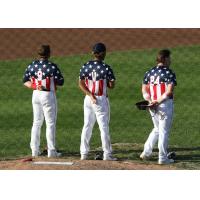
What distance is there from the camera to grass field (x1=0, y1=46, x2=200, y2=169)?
49.3ft

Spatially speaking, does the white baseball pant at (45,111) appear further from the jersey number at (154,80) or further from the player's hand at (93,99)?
the jersey number at (154,80)

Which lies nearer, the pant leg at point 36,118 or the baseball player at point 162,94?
the baseball player at point 162,94

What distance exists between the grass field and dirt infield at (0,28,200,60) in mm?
828

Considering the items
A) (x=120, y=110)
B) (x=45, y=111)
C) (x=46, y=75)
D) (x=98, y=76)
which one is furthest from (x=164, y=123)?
(x=120, y=110)

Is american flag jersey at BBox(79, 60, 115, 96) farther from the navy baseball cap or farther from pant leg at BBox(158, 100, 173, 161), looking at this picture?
pant leg at BBox(158, 100, 173, 161)

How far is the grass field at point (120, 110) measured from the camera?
15.0 meters

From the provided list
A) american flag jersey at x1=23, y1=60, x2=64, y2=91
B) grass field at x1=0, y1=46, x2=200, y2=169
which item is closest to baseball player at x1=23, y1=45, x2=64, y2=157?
american flag jersey at x1=23, y1=60, x2=64, y2=91

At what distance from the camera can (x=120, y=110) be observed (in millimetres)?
18891

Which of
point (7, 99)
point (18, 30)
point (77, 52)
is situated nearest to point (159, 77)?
point (7, 99)

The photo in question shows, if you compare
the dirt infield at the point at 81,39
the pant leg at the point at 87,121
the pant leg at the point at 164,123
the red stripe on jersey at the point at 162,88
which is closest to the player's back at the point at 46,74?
the pant leg at the point at 87,121

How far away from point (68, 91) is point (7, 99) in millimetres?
1725

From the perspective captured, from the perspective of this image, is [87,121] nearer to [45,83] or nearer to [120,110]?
[45,83]

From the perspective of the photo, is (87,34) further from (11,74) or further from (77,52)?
(11,74)

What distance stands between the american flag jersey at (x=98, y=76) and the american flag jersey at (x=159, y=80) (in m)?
0.62
